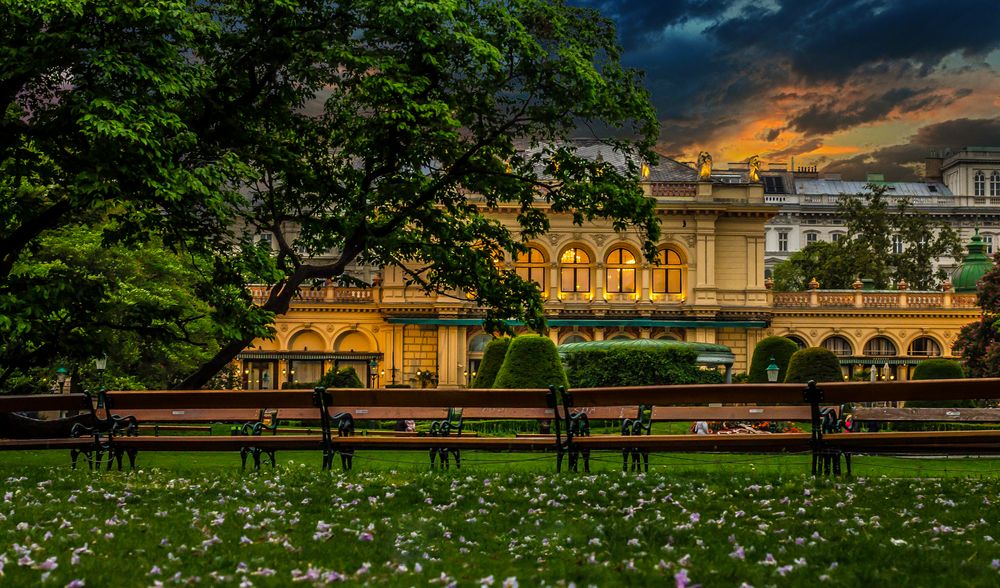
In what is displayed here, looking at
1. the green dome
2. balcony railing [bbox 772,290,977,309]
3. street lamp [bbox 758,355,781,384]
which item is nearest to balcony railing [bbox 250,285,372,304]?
balcony railing [bbox 772,290,977,309]

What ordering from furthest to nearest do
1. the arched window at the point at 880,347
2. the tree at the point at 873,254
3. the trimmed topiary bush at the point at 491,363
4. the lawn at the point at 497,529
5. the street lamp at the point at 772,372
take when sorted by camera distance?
the tree at the point at 873,254 < the arched window at the point at 880,347 < the trimmed topiary bush at the point at 491,363 < the street lamp at the point at 772,372 < the lawn at the point at 497,529

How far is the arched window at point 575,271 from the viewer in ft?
196

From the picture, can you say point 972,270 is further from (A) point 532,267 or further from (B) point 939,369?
(B) point 939,369

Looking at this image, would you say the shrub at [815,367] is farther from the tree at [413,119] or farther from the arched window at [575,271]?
the arched window at [575,271]

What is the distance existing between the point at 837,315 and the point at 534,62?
4672 centimetres

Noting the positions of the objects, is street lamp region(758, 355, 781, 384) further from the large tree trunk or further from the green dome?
the green dome

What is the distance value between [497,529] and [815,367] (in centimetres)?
2916

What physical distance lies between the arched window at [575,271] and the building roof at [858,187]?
5710cm

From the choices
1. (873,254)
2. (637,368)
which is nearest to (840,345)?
(873,254)

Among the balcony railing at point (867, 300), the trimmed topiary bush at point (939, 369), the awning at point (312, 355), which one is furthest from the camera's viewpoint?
the balcony railing at point (867, 300)

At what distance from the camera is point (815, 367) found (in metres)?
34.8

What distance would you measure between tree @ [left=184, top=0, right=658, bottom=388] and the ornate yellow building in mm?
39220

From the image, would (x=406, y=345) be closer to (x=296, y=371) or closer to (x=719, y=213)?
(x=296, y=371)

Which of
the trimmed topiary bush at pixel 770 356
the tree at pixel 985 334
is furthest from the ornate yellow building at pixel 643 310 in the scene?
the trimmed topiary bush at pixel 770 356
